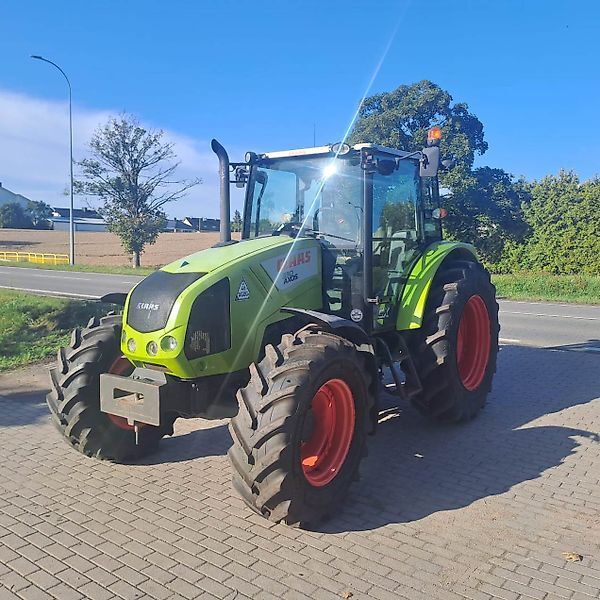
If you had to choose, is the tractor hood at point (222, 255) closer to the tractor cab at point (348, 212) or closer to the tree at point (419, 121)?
the tractor cab at point (348, 212)

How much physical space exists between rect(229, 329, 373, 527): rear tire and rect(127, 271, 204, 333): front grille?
0.74 m

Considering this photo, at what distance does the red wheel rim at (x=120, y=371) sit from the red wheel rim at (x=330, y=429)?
1402 millimetres

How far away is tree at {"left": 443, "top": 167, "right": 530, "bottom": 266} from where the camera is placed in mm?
19953

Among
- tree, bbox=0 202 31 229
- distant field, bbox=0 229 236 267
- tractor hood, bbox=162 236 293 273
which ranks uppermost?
tree, bbox=0 202 31 229

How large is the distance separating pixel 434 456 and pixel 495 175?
1809cm

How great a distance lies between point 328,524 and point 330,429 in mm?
642

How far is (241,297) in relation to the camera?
4297mm

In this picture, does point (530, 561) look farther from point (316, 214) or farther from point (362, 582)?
point (316, 214)

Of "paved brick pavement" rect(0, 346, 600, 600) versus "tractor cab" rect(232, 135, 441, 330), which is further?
"tractor cab" rect(232, 135, 441, 330)

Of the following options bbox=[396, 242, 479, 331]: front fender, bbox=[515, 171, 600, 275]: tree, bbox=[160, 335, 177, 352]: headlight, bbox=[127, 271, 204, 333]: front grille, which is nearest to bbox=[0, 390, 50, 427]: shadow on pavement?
bbox=[127, 271, 204, 333]: front grille

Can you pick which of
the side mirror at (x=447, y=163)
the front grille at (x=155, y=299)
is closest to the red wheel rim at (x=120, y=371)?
the front grille at (x=155, y=299)

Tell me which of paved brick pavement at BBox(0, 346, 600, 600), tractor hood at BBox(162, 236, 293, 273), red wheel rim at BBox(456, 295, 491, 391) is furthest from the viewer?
red wheel rim at BBox(456, 295, 491, 391)

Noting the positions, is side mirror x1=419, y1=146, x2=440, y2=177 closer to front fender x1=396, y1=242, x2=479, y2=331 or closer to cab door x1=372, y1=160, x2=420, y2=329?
cab door x1=372, y1=160, x2=420, y2=329

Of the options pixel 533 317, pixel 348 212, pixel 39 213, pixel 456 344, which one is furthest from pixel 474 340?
pixel 39 213
